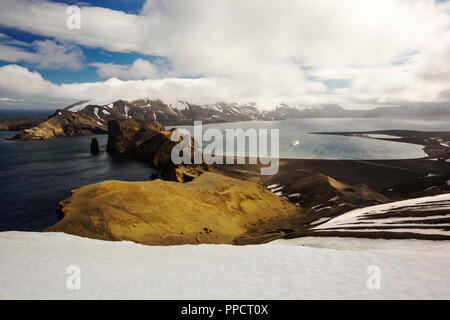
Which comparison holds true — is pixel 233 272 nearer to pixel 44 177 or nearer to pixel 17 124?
pixel 44 177

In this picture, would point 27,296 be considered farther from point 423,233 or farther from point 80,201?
point 423,233

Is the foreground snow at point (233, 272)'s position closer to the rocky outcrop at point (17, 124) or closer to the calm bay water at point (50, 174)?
the calm bay water at point (50, 174)

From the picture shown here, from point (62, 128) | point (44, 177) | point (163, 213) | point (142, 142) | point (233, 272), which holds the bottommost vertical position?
point (44, 177)

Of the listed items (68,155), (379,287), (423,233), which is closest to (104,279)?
(379,287)

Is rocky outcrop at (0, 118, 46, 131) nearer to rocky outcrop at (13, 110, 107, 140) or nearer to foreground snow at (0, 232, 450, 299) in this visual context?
rocky outcrop at (13, 110, 107, 140)

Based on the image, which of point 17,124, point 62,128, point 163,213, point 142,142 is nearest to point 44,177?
point 142,142

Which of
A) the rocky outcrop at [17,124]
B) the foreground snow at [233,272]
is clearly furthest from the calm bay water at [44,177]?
the rocky outcrop at [17,124]
